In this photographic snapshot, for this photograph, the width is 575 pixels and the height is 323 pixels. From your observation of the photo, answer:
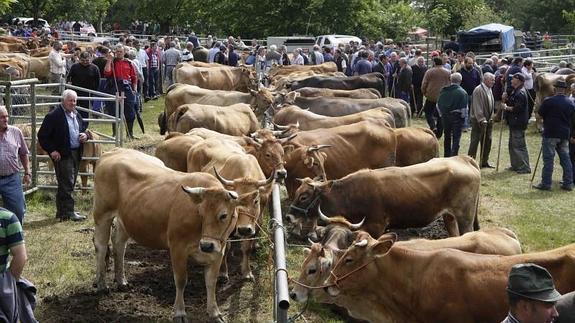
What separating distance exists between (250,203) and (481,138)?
9.39 m

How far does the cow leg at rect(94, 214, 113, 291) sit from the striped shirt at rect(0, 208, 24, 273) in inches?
130

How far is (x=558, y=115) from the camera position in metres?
14.5

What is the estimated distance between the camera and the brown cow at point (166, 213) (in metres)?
7.86

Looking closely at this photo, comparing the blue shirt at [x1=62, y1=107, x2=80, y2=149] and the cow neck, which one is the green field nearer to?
the blue shirt at [x1=62, y1=107, x2=80, y2=149]

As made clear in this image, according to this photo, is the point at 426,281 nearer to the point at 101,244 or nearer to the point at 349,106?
the point at 101,244

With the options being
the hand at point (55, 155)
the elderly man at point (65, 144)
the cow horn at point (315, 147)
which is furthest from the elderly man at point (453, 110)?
the hand at point (55, 155)

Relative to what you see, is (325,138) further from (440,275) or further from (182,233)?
(440,275)

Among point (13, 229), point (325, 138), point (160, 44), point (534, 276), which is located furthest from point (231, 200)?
point (160, 44)

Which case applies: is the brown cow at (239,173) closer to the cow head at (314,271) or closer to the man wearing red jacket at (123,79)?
the cow head at (314,271)

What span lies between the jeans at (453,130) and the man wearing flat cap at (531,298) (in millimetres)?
12110

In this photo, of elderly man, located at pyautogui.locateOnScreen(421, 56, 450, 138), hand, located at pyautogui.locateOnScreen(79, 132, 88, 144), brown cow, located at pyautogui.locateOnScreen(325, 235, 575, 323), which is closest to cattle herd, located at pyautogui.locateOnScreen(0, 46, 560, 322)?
brown cow, located at pyautogui.locateOnScreen(325, 235, 575, 323)

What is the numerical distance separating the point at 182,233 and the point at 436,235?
4.76 meters

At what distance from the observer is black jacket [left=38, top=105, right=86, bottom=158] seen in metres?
11.9

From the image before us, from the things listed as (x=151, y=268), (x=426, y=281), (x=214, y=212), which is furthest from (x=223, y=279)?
(x=426, y=281)
